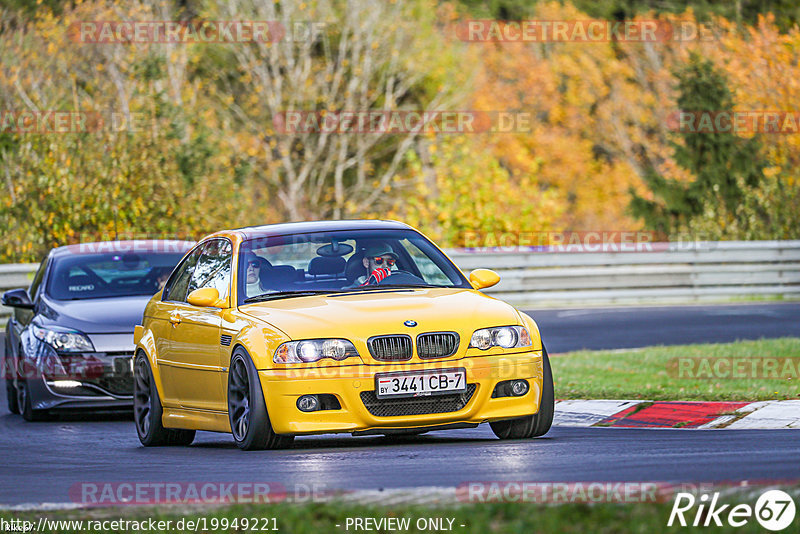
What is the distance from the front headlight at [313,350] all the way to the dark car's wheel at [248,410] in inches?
9.1

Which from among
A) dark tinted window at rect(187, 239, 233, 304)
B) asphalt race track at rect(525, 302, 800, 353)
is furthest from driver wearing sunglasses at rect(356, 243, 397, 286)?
asphalt race track at rect(525, 302, 800, 353)

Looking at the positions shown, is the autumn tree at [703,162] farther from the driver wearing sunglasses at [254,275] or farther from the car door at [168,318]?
the driver wearing sunglasses at [254,275]

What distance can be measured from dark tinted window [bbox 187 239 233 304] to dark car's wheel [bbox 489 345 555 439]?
6.81 ft

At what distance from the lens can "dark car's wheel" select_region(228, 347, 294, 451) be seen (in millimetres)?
9133

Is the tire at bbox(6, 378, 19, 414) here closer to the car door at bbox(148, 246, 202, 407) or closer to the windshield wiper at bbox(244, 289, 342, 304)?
the car door at bbox(148, 246, 202, 407)

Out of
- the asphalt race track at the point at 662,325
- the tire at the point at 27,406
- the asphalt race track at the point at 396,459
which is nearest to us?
the asphalt race track at the point at 396,459

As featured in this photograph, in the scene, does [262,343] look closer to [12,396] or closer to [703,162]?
[12,396]

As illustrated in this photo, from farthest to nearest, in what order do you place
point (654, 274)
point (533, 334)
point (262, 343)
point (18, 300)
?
1. point (654, 274)
2. point (18, 300)
3. point (533, 334)
4. point (262, 343)

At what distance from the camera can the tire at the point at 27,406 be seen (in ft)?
43.4

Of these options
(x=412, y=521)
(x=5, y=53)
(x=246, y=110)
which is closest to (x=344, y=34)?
(x=246, y=110)

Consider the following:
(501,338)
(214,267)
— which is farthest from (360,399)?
(214,267)

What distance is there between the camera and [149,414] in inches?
428

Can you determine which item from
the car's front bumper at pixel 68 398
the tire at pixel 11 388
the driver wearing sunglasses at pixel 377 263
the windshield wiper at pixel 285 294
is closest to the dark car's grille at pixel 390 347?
the windshield wiper at pixel 285 294

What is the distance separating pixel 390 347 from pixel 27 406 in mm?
5451
